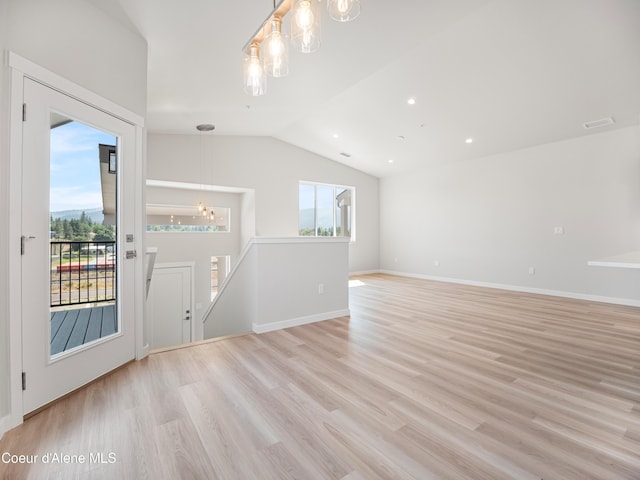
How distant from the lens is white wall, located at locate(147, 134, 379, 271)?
6.24 m

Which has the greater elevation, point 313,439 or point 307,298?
point 307,298

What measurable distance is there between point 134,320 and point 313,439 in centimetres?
193

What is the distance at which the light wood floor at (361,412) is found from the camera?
1.40 m

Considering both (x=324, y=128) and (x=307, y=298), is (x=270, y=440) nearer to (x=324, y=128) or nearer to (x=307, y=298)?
(x=307, y=298)

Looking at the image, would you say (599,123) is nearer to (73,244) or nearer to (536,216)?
(536,216)

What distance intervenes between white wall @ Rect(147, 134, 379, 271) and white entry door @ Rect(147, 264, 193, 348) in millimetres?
1993

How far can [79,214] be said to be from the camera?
217cm

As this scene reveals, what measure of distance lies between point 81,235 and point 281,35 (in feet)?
6.56

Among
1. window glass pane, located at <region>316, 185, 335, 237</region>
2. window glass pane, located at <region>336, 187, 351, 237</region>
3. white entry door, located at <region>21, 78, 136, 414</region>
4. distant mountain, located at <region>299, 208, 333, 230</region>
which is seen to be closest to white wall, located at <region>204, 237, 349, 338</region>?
white entry door, located at <region>21, 78, 136, 414</region>

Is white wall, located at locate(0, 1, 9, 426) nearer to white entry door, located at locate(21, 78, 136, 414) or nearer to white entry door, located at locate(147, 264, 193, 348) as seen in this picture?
white entry door, located at locate(21, 78, 136, 414)

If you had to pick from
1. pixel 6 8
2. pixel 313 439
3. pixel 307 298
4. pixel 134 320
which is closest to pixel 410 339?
pixel 307 298

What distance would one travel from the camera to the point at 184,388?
2125 mm

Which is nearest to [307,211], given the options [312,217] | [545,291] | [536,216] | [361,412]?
[312,217]

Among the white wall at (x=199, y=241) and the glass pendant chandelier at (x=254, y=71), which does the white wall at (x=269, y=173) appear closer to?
the white wall at (x=199, y=241)
